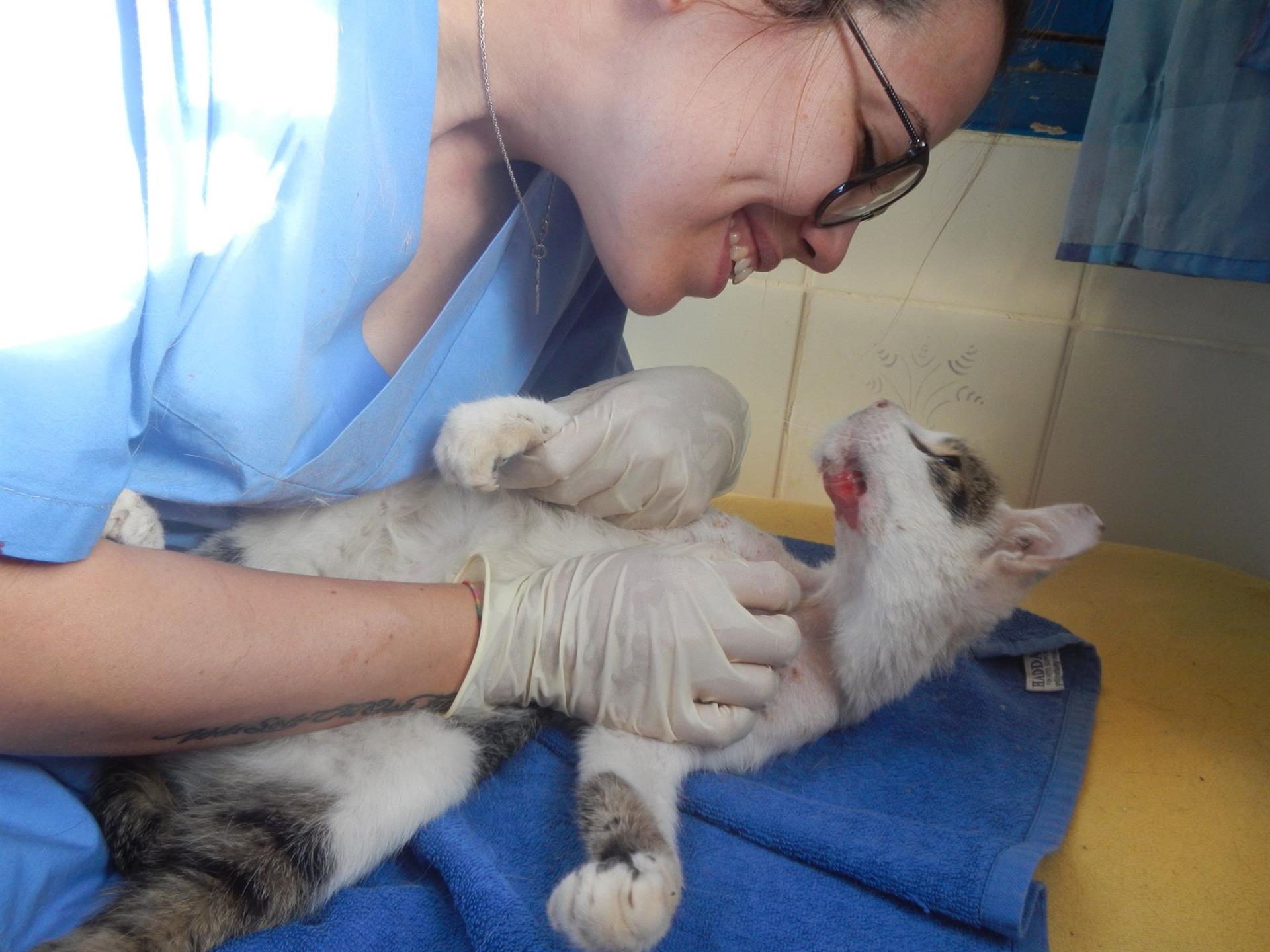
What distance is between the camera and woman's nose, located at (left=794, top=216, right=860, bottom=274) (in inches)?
39.9

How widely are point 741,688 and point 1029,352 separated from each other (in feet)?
3.81

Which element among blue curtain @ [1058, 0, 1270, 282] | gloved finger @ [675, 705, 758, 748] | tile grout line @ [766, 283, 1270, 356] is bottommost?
gloved finger @ [675, 705, 758, 748]

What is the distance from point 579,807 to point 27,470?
2.06 ft

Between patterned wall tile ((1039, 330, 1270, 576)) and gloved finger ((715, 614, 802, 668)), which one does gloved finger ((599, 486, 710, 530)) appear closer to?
gloved finger ((715, 614, 802, 668))

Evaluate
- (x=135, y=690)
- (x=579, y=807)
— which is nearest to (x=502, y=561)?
(x=579, y=807)

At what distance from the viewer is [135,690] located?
715mm

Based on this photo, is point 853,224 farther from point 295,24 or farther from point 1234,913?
point 1234,913

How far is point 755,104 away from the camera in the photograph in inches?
35.2

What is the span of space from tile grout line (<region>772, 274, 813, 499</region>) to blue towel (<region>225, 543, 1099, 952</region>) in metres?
0.89

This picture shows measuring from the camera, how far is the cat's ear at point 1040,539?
1.17 meters

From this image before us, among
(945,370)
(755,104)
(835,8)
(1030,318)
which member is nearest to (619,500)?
(755,104)

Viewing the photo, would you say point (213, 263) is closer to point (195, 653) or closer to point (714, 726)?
point (195, 653)

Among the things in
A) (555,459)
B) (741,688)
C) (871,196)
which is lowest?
(741,688)

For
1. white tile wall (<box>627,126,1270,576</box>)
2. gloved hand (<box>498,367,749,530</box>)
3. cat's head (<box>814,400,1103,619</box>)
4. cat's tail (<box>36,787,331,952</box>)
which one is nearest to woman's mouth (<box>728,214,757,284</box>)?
gloved hand (<box>498,367,749,530</box>)
